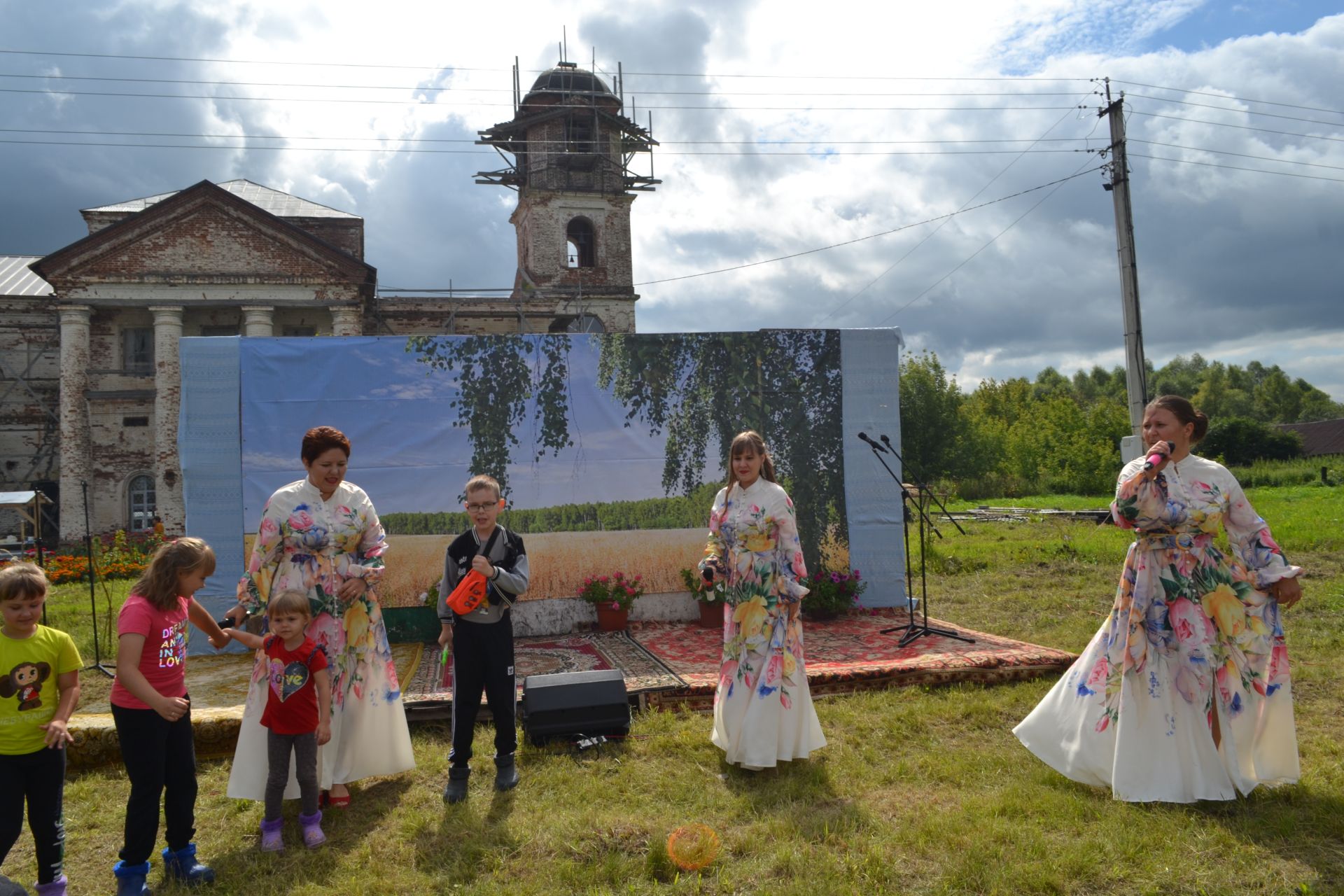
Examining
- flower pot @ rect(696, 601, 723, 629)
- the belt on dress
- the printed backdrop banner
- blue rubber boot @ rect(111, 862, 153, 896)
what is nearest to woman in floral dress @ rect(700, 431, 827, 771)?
the belt on dress

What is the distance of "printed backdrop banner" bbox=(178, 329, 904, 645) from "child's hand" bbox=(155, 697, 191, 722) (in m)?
5.05

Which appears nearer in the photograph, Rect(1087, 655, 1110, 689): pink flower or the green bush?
Rect(1087, 655, 1110, 689): pink flower

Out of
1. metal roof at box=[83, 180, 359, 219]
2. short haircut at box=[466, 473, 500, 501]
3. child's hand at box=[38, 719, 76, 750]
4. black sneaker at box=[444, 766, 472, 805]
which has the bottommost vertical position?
black sneaker at box=[444, 766, 472, 805]

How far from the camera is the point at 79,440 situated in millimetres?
24266

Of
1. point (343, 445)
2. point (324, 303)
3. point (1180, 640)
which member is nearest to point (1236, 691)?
point (1180, 640)

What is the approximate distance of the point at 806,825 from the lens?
4078 millimetres

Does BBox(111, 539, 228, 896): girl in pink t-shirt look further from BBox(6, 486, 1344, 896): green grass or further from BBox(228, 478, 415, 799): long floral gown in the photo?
BBox(228, 478, 415, 799): long floral gown

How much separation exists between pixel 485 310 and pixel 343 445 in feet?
80.8

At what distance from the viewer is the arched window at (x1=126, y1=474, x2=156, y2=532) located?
24672 mm

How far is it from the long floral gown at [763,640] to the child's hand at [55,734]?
3066mm

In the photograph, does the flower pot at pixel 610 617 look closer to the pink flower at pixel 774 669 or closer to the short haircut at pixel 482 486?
the pink flower at pixel 774 669

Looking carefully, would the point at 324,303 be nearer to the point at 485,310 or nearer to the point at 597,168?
the point at 485,310

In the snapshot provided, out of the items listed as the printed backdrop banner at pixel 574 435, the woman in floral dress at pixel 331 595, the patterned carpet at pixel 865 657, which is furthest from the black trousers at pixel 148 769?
the printed backdrop banner at pixel 574 435

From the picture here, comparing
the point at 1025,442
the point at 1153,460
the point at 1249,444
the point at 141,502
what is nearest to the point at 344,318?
the point at 141,502
